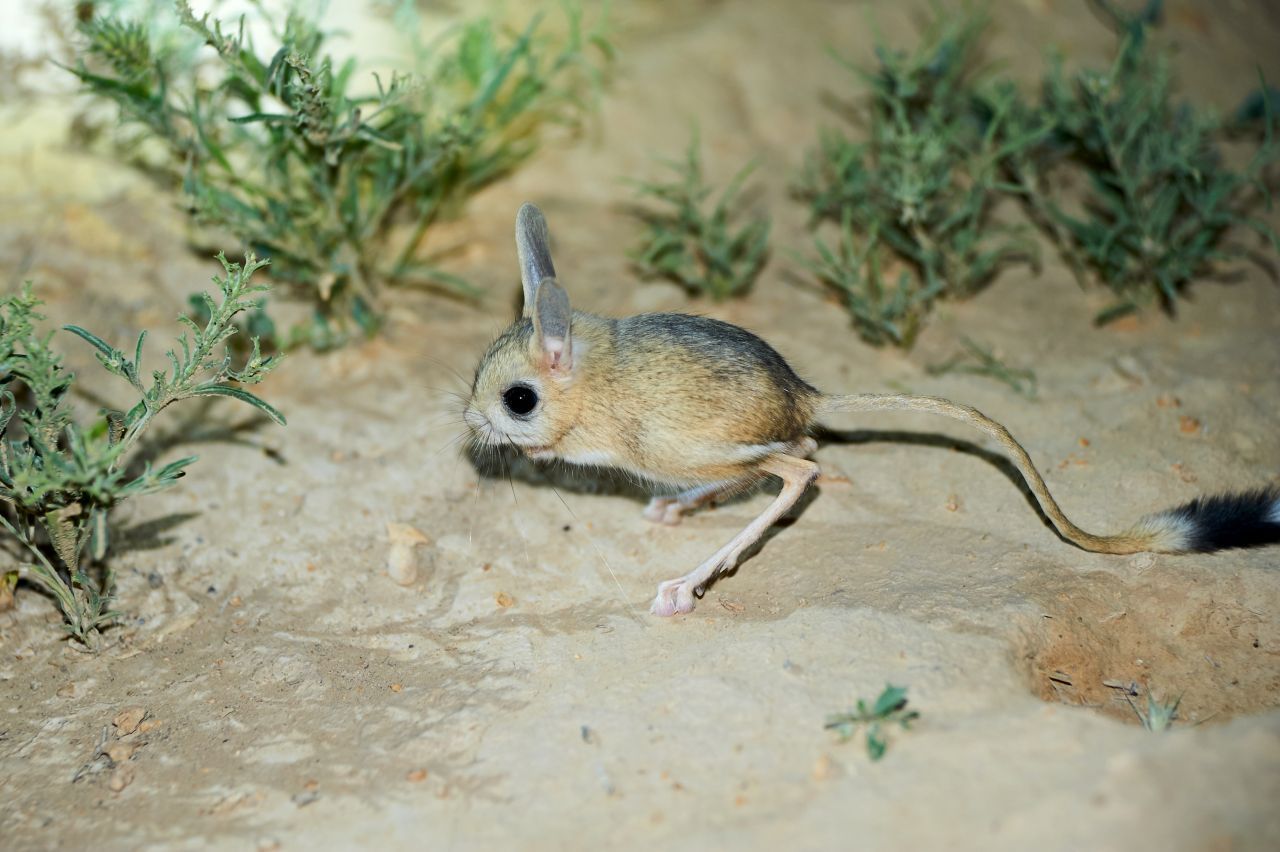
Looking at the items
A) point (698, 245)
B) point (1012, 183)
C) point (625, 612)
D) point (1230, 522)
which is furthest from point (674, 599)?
point (1012, 183)

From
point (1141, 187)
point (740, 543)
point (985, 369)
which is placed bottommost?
point (740, 543)

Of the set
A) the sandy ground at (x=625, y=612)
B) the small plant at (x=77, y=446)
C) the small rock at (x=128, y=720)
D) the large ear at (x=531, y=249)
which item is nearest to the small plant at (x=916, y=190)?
the sandy ground at (x=625, y=612)

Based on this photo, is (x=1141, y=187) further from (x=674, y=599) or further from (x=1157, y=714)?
(x=674, y=599)

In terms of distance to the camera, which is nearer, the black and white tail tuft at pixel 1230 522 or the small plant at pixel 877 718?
the small plant at pixel 877 718

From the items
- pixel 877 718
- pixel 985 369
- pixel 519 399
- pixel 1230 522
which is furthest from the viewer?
pixel 985 369

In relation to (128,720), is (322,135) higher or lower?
higher

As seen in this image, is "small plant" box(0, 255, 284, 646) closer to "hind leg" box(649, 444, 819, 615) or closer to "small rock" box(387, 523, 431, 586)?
"small rock" box(387, 523, 431, 586)

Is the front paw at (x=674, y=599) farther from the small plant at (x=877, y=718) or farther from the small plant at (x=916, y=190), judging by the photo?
the small plant at (x=916, y=190)

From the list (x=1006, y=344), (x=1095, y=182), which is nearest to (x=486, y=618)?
(x=1006, y=344)
